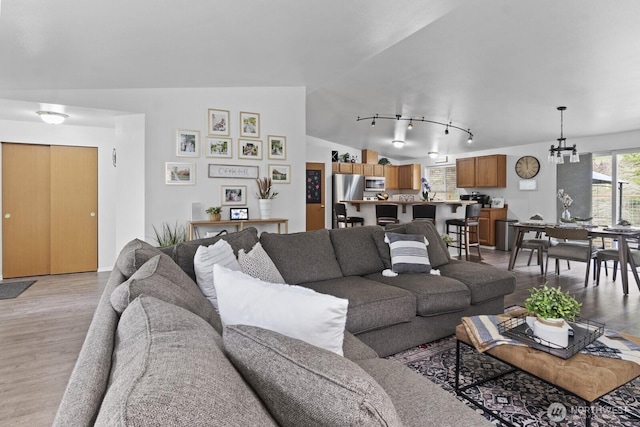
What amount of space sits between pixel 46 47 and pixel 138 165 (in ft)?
5.26

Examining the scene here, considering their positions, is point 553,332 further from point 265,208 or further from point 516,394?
point 265,208

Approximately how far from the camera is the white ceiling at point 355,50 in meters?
2.74

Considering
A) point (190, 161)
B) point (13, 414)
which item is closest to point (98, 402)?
point (13, 414)

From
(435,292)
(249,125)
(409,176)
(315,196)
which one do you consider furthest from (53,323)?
(409,176)

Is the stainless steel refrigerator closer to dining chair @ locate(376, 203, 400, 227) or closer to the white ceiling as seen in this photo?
dining chair @ locate(376, 203, 400, 227)

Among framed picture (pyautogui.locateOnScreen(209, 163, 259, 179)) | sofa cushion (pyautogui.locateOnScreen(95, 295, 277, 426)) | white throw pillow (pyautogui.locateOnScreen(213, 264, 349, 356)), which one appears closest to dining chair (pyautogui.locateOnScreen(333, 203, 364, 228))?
framed picture (pyautogui.locateOnScreen(209, 163, 259, 179))

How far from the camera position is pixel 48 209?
5.23 m

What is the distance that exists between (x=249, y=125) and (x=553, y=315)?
13.4 feet

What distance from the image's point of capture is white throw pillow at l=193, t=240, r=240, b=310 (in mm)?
1946

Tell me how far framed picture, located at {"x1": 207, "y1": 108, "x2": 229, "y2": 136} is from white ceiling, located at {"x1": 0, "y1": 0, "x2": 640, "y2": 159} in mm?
357

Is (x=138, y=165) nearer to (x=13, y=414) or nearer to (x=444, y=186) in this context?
(x=13, y=414)

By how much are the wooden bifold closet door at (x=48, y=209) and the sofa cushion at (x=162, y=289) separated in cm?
476

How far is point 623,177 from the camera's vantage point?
626 cm

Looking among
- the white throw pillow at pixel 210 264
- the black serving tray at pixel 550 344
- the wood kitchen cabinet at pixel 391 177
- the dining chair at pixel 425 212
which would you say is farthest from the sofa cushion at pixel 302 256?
the wood kitchen cabinet at pixel 391 177
